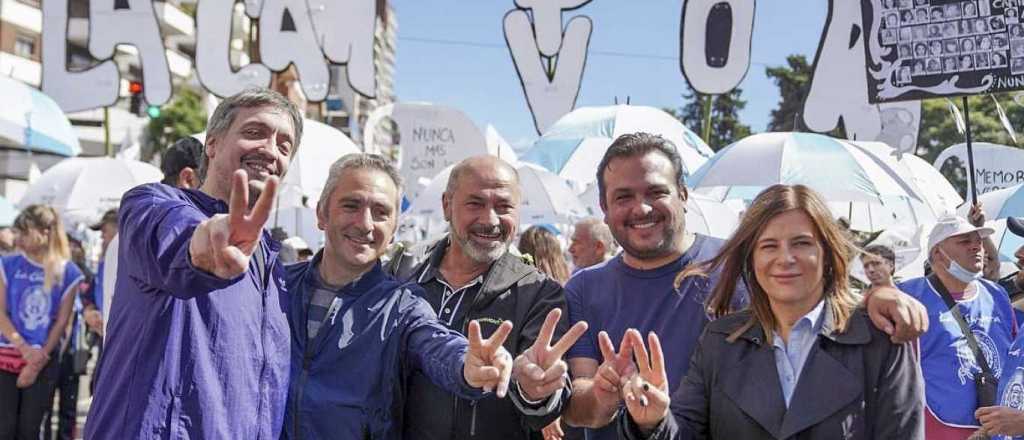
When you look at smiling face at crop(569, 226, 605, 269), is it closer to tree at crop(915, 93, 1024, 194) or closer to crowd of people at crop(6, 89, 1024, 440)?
crowd of people at crop(6, 89, 1024, 440)

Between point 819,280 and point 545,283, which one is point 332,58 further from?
point 819,280

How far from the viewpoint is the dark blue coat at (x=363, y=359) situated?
103 inches

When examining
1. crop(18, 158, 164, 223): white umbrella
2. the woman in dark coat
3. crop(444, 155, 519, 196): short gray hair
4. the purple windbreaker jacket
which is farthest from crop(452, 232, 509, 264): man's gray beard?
crop(18, 158, 164, 223): white umbrella

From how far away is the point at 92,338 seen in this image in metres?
7.97

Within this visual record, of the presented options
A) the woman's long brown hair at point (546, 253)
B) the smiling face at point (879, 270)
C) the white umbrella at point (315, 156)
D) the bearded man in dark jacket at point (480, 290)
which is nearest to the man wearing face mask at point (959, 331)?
the smiling face at point (879, 270)

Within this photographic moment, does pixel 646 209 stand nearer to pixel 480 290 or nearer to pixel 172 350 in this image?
pixel 480 290

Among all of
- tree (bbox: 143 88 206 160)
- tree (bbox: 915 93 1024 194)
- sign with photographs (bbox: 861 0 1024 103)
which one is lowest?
sign with photographs (bbox: 861 0 1024 103)

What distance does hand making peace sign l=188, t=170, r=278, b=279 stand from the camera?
1896mm

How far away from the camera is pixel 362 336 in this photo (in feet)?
8.91

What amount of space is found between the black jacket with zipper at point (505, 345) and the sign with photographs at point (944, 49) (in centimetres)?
316

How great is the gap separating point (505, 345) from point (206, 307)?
43.3 inches

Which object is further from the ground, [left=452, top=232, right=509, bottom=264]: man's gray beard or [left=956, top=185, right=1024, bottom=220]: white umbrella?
[left=956, top=185, right=1024, bottom=220]: white umbrella

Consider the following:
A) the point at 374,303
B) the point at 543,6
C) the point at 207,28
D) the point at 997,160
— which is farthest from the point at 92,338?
the point at 997,160

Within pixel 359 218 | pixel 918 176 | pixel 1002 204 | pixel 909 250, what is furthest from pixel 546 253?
pixel 918 176
